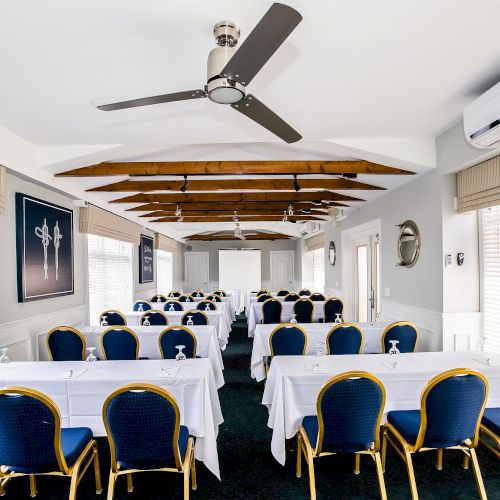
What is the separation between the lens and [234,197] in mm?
7027

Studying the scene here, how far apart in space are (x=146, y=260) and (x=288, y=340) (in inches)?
235

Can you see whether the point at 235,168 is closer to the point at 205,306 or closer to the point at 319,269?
the point at 205,306

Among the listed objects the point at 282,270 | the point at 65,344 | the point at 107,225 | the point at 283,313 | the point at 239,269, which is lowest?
the point at 283,313

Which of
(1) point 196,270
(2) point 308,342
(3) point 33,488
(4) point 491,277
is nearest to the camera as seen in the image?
(3) point 33,488

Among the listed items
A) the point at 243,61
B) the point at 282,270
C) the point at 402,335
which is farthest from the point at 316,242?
the point at 243,61

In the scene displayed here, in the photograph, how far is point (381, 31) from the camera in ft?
7.11

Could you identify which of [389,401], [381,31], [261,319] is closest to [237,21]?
[381,31]

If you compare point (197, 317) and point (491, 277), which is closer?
point (491, 277)

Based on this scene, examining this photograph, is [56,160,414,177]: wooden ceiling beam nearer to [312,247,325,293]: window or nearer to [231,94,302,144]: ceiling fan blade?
[231,94,302,144]: ceiling fan blade

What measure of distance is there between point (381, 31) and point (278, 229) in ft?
34.0

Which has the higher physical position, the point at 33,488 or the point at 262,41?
the point at 262,41

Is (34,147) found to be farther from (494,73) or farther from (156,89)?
(494,73)

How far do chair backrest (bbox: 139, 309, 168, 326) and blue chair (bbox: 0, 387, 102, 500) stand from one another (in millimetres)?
3444

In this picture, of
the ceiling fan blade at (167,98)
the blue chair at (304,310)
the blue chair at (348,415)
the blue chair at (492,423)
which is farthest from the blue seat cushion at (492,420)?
the blue chair at (304,310)
